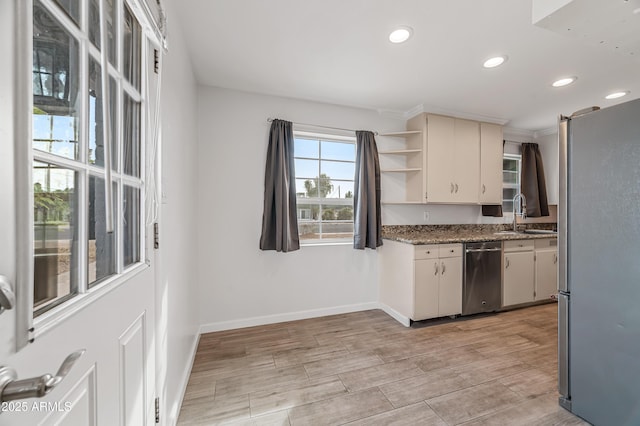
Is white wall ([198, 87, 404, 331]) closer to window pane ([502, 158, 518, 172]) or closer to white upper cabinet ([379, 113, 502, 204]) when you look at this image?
white upper cabinet ([379, 113, 502, 204])

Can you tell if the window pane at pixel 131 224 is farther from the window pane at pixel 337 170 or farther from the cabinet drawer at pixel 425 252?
the cabinet drawer at pixel 425 252

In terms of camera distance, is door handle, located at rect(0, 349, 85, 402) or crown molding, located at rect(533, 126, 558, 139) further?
crown molding, located at rect(533, 126, 558, 139)

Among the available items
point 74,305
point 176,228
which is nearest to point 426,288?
point 176,228

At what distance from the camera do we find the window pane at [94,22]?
754 mm

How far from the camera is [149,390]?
1.11m

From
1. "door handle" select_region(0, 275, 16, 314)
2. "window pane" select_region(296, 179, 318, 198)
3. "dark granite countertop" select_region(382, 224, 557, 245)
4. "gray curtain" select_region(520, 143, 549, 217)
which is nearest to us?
"door handle" select_region(0, 275, 16, 314)

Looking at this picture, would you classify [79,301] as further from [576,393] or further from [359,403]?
[576,393]

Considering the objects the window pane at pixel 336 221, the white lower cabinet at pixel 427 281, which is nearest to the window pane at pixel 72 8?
the window pane at pixel 336 221

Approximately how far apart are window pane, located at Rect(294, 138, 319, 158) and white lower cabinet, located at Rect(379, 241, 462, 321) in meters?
1.49

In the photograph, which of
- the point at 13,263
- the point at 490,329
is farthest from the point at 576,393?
the point at 13,263

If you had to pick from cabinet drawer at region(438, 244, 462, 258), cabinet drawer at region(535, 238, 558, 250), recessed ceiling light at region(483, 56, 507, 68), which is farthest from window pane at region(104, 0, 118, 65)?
cabinet drawer at region(535, 238, 558, 250)

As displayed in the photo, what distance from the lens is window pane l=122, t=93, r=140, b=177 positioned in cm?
100

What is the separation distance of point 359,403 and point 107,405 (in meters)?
1.40

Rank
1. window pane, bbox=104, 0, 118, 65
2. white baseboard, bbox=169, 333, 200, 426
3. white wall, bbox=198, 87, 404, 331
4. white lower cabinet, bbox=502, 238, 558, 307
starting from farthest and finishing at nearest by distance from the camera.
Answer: white lower cabinet, bbox=502, 238, 558, 307
white wall, bbox=198, 87, 404, 331
white baseboard, bbox=169, 333, 200, 426
window pane, bbox=104, 0, 118, 65
